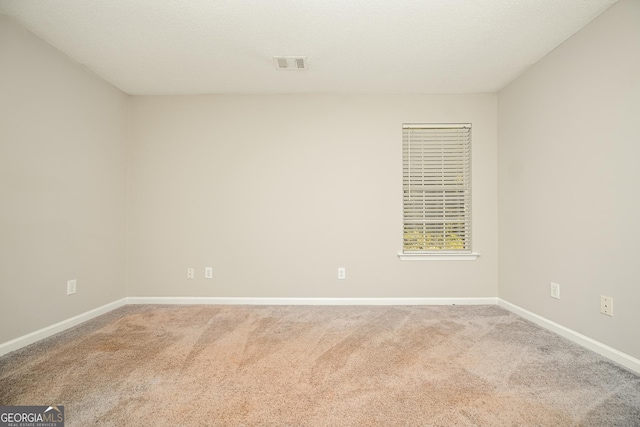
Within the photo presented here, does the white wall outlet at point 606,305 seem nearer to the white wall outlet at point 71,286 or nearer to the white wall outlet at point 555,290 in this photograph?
the white wall outlet at point 555,290

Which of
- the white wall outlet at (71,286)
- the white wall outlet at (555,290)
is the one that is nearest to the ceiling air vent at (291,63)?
the white wall outlet at (71,286)

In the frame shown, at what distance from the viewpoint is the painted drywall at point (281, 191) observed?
3336 millimetres

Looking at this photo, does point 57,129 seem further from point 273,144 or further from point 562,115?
point 562,115

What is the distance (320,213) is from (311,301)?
1.04 metres

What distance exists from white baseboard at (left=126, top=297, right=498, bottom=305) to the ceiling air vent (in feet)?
8.21

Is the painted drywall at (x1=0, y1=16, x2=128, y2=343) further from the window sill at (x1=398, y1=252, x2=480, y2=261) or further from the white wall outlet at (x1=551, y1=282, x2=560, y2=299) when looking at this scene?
the white wall outlet at (x1=551, y1=282, x2=560, y2=299)

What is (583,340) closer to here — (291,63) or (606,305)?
(606,305)

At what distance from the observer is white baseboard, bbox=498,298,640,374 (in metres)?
1.86

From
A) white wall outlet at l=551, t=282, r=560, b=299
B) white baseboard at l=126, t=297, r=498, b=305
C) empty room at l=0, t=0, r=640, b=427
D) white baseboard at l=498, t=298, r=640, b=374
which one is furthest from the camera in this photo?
white baseboard at l=126, t=297, r=498, b=305

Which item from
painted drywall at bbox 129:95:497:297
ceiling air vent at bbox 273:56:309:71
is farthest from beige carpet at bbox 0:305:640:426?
ceiling air vent at bbox 273:56:309:71

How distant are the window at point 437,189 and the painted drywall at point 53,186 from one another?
11.0 ft

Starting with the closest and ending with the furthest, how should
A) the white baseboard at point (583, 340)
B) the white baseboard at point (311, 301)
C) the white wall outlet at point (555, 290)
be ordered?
the white baseboard at point (583, 340) → the white wall outlet at point (555, 290) → the white baseboard at point (311, 301)

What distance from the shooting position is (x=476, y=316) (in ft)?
9.45

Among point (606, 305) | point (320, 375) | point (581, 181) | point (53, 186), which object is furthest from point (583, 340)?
point (53, 186)
